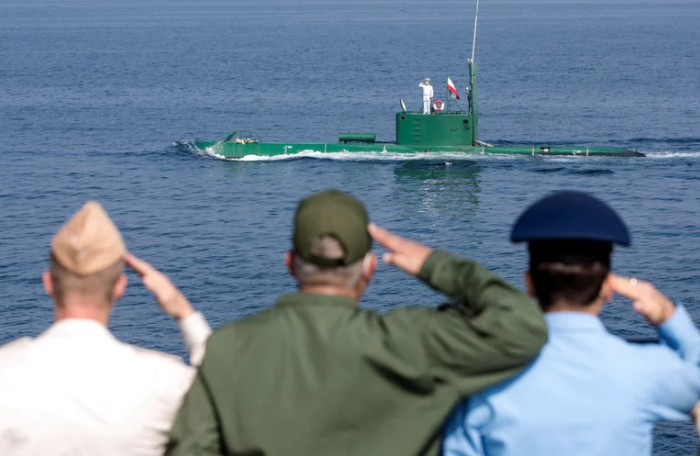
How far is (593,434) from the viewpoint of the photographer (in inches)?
162

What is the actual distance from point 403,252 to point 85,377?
125cm

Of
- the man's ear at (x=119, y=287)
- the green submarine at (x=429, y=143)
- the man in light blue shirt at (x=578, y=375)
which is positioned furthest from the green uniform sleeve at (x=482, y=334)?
the green submarine at (x=429, y=143)

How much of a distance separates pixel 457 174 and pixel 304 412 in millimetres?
50887

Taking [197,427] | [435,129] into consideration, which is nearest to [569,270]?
[197,427]

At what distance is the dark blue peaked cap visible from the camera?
4.05 m

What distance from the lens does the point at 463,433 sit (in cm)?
422

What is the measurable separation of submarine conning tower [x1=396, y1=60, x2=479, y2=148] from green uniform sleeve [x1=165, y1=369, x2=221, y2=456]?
155 ft

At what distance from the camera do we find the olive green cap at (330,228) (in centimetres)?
405

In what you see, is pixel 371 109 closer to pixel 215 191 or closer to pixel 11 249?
pixel 215 191

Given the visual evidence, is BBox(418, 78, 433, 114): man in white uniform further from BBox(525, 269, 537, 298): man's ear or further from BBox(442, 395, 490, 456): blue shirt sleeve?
BBox(442, 395, 490, 456): blue shirt sleeve

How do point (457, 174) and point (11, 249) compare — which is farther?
point (457, 174)

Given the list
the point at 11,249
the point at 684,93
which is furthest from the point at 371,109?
the point at 11,249

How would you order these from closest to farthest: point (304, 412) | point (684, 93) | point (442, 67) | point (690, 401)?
point (304, 412) → point (690, 401) → point (684, 93) → point (442, 67)

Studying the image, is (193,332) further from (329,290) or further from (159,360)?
(329,290)
